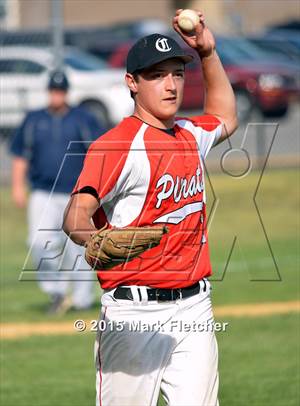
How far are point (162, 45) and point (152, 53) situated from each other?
0.20 ft

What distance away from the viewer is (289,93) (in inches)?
974

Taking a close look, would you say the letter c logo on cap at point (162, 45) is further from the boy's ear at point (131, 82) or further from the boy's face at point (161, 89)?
the boy's ear at point (131, 82)

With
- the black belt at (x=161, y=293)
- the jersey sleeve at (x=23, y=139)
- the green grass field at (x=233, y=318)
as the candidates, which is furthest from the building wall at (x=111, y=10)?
the black belt at (x=161, y=293)

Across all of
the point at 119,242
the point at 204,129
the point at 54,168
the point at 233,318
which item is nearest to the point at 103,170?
the point at 119,242

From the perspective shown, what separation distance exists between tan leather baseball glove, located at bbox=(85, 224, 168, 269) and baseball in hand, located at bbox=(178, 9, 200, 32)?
1249 millimetres

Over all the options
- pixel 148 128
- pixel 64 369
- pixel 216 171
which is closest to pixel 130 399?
pixel 148 128

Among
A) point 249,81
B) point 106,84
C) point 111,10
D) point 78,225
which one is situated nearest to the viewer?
point 78,225

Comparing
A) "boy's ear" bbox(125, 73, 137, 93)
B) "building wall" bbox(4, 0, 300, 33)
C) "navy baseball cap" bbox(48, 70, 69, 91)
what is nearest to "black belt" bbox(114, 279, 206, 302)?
"boy's ear" bbox(125, 73, 137, 93)

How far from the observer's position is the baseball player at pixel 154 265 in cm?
486

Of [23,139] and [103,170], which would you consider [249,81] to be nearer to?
[23,139]

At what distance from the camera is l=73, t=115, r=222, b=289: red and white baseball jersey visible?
4836 millimetres

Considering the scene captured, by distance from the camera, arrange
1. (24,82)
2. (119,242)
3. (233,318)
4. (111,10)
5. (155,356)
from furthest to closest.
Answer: (111,10) → (24,82) → (233,318) → (155,356) → (119,242)

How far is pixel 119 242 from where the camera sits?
4.39m

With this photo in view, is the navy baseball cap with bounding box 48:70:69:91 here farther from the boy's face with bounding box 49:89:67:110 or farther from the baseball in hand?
the baseball in hand
